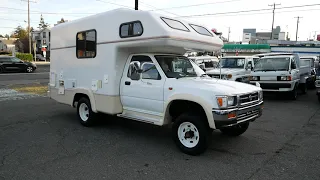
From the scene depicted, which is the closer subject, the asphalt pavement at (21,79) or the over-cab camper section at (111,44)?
the over-cab camper section at (111,44)

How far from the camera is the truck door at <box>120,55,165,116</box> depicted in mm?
5566

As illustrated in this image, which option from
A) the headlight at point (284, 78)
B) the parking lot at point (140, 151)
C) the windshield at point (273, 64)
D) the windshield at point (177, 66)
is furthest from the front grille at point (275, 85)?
the windshield at point (177, 66)

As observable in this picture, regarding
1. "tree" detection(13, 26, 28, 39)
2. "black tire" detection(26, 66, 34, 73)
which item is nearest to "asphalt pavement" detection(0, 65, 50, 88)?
"black tire" detection(26, 66, 34, 73)

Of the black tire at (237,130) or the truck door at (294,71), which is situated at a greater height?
the truck door at (294,71)

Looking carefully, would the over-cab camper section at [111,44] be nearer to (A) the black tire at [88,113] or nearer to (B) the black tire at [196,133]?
(A) the black tire at [88,113]

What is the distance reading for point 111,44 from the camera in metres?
Result: 6.18

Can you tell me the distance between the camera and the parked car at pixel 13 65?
78.4ft

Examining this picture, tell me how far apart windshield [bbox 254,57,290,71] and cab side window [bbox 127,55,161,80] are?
8.22m

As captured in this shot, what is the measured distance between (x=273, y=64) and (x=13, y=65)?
21.8 meters

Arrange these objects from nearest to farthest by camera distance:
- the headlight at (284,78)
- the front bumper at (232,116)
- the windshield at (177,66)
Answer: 1. the front bumper at (232,116)
2. the windshield at (177,66)
3. the headlight at (284,78)

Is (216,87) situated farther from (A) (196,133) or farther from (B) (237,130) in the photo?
(B) (237,130)

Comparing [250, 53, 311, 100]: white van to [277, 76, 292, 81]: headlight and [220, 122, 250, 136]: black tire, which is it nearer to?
[277, 76, 292, 81]: headlight

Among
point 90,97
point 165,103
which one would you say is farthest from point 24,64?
point 165,103

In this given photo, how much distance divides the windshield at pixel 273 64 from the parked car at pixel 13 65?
20.7 meters
